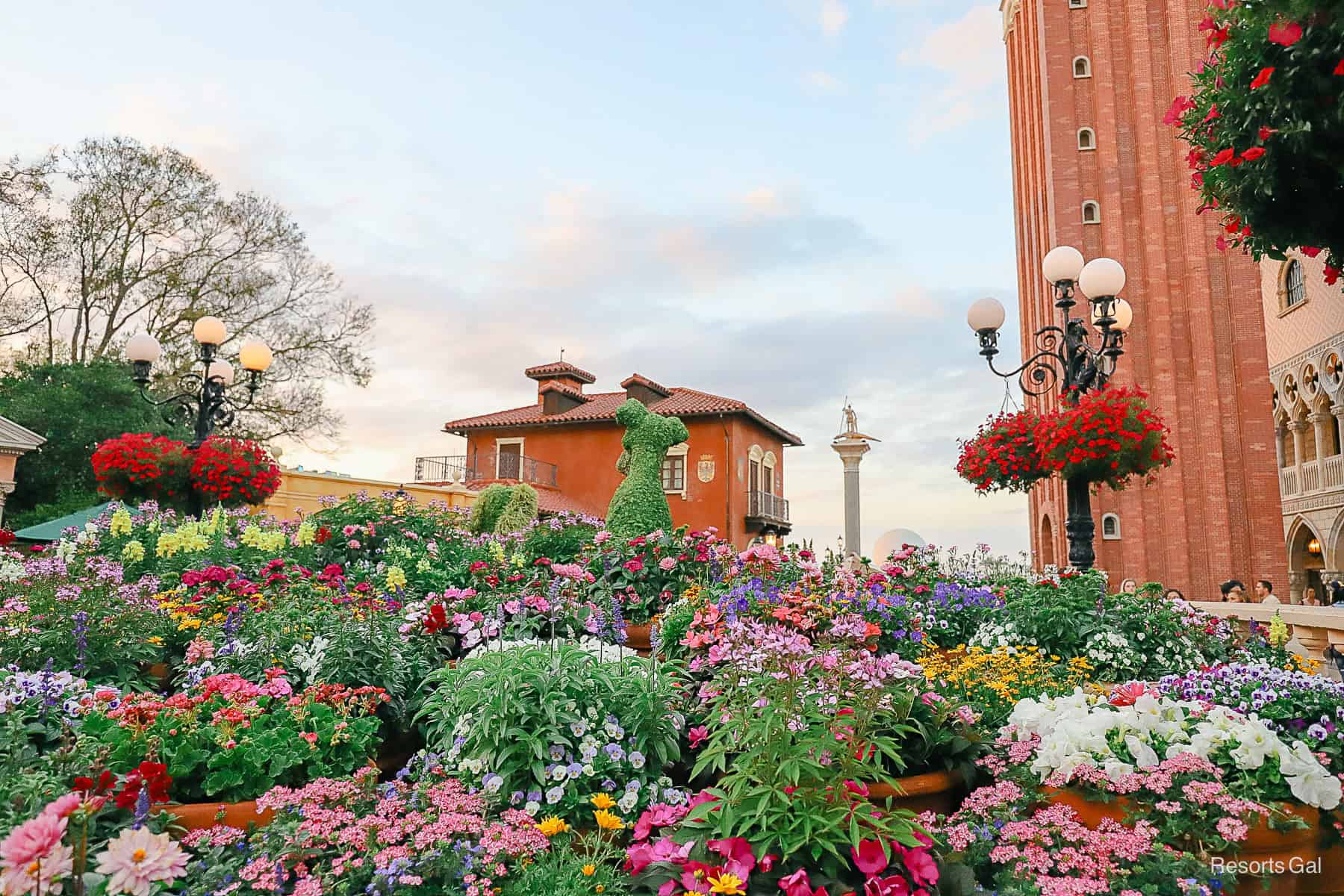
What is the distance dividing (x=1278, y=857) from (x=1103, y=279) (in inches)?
222

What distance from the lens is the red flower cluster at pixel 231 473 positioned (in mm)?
8445

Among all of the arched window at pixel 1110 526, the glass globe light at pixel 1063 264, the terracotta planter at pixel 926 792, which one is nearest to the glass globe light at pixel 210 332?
the glass globe light at pixel 1063 264

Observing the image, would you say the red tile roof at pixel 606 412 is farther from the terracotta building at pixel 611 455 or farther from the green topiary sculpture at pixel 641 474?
the green topiary sculpture at pixel 641 474

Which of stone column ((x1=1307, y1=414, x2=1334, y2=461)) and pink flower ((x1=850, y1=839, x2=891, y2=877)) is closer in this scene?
pink flower ((x1=850, y1=839, x2=891, y2=877))

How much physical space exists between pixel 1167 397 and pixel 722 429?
1147 centimetres

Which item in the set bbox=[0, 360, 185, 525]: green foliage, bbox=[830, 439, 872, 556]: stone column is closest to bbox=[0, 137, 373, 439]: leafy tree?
bbox=[0, 360, 185, 525]: green foliage

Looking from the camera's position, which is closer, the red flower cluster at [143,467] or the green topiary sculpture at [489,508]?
the red flower cluster at [143,467]

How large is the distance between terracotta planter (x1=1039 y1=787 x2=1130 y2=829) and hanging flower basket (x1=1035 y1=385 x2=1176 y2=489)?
413 centimetres

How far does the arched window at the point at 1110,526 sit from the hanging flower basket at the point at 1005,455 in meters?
14.5

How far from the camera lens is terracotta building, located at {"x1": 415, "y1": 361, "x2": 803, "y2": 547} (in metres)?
23.6

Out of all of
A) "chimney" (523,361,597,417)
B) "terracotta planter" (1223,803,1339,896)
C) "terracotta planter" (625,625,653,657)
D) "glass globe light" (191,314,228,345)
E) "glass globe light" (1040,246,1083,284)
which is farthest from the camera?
"chimney" (523,361,597,417)

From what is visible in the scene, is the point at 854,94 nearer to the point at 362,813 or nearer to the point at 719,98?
the point at 719,98

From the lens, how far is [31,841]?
1.46 metres

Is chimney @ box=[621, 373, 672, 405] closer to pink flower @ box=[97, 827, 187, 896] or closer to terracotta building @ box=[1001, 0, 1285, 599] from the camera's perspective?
terracotta building @ box=[1001, 0, 1285, 599]
